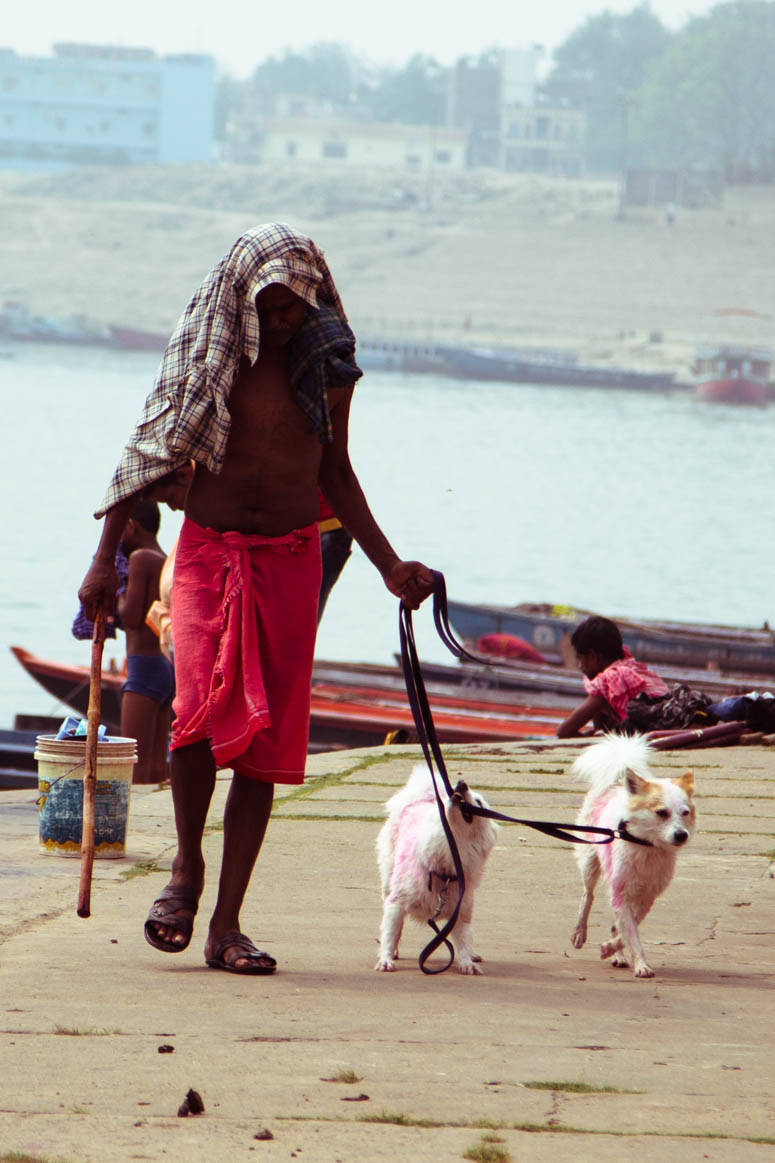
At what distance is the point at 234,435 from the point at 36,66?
143m

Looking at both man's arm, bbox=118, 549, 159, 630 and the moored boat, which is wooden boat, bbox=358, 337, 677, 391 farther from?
man's arm, bbox=118, 549, 159, 630

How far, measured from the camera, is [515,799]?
6.23m

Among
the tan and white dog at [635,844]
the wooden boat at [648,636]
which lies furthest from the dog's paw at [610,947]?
the wooden boat at [648,636]

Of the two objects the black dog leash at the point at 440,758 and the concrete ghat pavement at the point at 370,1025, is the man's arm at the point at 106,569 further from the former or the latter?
the concrete ghat pavement at the point at 370,1025

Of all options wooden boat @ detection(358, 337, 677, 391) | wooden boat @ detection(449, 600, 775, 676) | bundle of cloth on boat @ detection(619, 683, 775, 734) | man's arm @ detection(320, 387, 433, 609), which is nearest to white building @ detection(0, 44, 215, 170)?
wooden boat @ detection(358, 337, 677, 391)

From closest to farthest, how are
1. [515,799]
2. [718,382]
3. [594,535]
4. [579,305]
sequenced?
[515,799], [594,535], [718,382], [579,305]

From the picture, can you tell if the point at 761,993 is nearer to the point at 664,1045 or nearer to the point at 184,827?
the point at 664,1045

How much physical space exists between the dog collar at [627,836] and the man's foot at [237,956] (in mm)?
845

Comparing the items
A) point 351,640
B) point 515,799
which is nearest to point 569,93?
point 351,640

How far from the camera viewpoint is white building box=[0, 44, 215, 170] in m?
132

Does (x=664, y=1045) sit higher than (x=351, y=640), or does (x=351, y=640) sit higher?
(x=664, y=1045)

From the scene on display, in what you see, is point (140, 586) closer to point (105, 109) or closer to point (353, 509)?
point (353, 509)

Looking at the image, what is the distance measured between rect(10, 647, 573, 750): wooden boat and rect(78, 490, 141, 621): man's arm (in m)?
6.44

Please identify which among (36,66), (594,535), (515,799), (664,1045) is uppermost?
(36,66)
